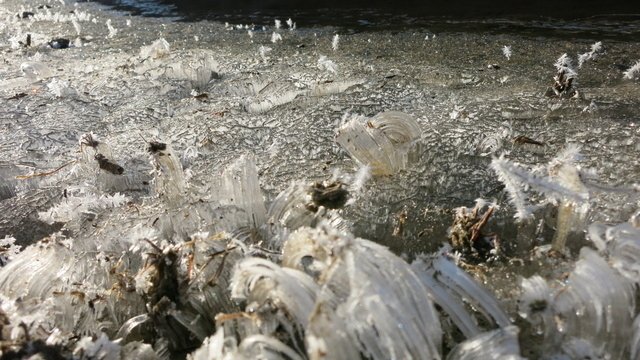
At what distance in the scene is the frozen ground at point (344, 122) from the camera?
2.27 m

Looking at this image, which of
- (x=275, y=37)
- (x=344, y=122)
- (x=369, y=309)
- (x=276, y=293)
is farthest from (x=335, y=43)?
(x=369, y=309)

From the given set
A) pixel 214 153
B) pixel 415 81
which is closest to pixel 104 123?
pixel 214 153

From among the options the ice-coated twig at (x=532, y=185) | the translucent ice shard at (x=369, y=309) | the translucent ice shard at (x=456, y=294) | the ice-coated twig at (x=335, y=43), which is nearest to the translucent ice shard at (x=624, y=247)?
the ice-coated twig at (x=532, y=185)

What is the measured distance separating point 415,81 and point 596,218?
1946mm

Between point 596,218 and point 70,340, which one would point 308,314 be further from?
point 596,218

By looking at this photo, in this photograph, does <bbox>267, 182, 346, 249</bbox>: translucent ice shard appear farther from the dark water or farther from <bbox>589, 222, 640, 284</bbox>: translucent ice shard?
the dark water

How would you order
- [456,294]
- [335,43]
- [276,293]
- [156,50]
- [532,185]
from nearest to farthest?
[276,293] < [456,294] < [532,185] < [335,43] < [156,50]

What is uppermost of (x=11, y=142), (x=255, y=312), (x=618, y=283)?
(x=618, y=283)

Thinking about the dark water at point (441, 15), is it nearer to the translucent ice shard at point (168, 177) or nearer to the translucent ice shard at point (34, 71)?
the translucent ice shard at point (34, 71)

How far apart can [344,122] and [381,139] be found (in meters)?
0.46

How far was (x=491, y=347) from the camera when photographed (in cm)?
142

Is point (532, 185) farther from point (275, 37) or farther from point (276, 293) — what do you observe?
point (275, 37)

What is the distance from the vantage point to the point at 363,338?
4.46 feet

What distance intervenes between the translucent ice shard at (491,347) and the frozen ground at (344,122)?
200 millimetres
